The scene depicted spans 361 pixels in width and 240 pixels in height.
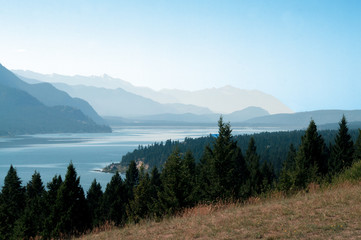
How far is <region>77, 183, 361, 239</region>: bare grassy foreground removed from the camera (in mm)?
12336

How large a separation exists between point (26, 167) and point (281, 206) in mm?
159895

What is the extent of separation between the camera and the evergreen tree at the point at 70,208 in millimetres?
41416

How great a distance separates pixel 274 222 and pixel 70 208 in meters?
33.4

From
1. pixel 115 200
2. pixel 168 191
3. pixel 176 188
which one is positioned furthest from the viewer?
pixel 115 200

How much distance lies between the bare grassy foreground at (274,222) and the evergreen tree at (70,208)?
2677 cm

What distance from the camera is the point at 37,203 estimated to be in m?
53.2

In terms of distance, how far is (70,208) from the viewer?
1654 inches

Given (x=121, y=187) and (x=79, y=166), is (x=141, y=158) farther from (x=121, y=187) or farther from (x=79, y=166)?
(x=121, y=187)

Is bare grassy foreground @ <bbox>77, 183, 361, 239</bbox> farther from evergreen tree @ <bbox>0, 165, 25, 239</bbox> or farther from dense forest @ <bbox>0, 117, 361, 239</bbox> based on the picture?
evergreen tree @ <bbox>0, 165, 25, 239</bbox>

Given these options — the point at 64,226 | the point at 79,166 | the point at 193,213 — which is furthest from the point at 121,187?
the point at 79,166

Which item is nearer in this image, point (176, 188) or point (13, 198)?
point (176, 188)

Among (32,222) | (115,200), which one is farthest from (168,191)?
(115,200)

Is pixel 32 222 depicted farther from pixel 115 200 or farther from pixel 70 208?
pixel 115 200

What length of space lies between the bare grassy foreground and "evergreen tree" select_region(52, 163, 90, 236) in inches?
1054
